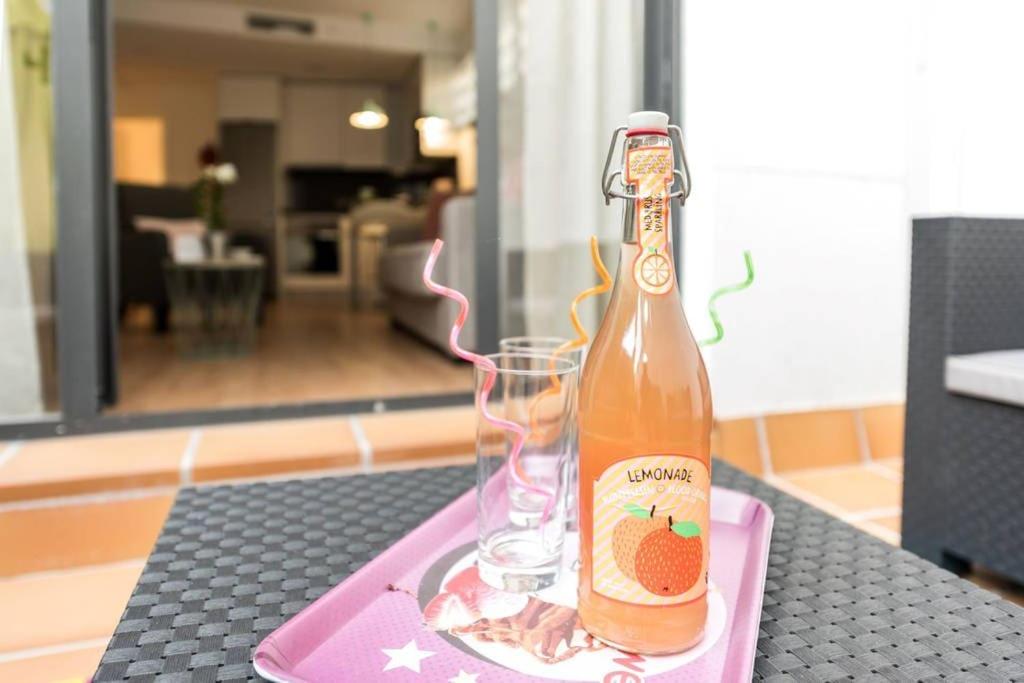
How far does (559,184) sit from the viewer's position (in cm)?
181

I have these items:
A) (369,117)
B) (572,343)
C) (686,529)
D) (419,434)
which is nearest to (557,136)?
(419,434)

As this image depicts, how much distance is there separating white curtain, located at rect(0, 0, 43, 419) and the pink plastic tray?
121 cm

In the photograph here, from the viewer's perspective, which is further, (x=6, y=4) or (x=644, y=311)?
(x=6, y=4)

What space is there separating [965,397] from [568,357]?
2.44 feet

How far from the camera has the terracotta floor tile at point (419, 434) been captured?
4.86 feet

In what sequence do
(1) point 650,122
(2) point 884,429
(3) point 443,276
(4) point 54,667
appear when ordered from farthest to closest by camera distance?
(3) point 443,276 < (2) point 884,429 < (4) point 54,667 < (1) point 650,122

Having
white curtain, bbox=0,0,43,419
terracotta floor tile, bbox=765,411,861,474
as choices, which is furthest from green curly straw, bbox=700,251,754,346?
white curtain, bbox=0,0,43,419

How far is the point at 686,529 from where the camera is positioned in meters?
0.48

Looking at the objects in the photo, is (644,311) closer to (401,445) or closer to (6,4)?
(401,445)

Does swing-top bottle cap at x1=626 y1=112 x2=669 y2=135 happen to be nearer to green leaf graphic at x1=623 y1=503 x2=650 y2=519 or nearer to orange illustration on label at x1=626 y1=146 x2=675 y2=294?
orange illustration on label at x1=626 y1=146 x2=675 y2=294

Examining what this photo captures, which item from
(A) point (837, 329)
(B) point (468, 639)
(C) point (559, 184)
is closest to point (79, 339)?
(C) point (559, 184)

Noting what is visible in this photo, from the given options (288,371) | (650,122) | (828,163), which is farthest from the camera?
(288,371)

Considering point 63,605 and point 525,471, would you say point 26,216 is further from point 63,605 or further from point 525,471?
point 525,471

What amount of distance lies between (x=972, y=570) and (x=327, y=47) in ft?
22.9
